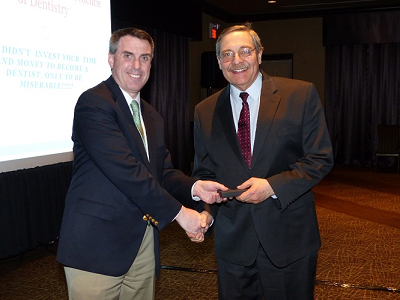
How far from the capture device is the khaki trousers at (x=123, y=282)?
6.15 feet

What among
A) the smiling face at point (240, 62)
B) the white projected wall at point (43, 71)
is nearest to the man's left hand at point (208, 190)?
the smiling face at point (240, 62)

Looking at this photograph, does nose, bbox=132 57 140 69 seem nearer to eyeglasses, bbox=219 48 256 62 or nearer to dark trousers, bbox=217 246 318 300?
eyeglasses, bbox=219 48 256 62

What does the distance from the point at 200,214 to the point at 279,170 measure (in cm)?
42

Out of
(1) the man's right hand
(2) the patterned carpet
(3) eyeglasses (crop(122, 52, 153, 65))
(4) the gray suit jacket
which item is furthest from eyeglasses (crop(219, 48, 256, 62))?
(2) the patterned carpet

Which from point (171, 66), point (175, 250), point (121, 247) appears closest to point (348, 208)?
point (175, 250)

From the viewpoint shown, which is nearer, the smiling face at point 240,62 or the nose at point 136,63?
the nose at point 136,63

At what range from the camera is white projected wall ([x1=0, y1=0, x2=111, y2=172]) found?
12.1 feet

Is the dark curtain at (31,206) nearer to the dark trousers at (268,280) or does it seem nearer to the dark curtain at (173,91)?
the dark trousers at (268,280)

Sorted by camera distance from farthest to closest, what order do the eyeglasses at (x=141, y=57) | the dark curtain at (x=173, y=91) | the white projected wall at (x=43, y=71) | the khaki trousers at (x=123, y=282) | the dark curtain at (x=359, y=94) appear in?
the dark curtain at (x=359, y=94)
the dark curtain at (x=173, y=91)
the white projected wall at (x=43, y=71)
the eyeglasses at (x=141, y=57)
the khaki trousers at (x=123, y=282)

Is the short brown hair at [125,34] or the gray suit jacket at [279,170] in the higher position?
the short brown hair at [125,34]

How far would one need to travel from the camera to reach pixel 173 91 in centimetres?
837

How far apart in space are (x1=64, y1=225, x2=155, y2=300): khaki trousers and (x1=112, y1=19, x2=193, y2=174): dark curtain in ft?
18.1

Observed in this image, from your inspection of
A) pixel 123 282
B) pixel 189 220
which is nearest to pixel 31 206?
pixel 123 282

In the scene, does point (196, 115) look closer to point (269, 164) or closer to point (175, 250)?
point (269, 164)
